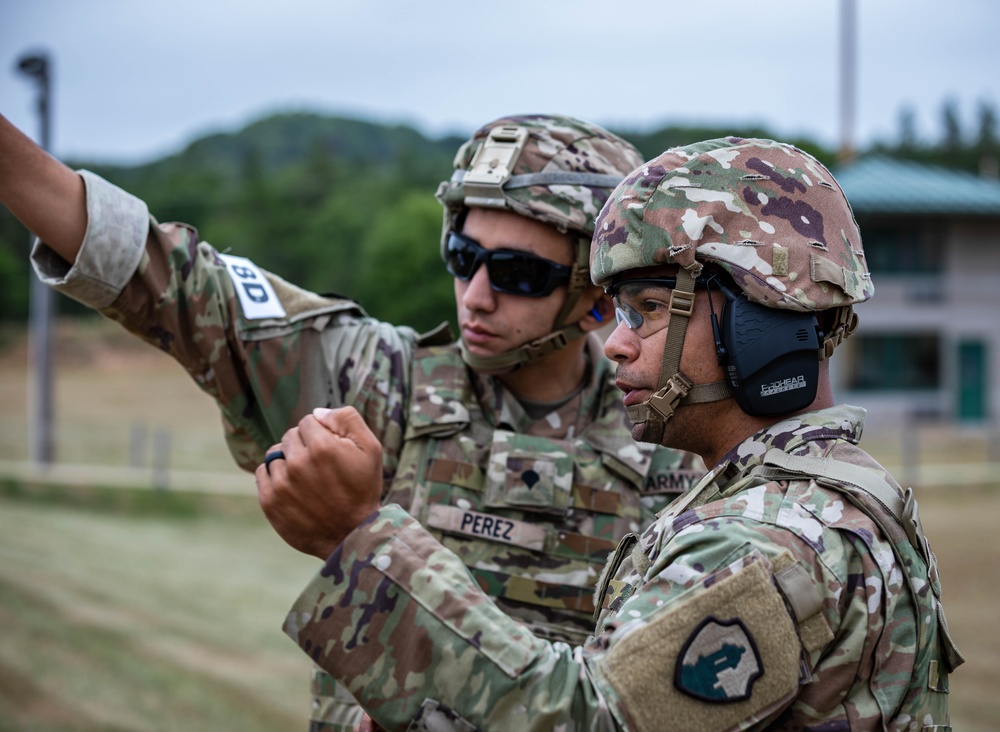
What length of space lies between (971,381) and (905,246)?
425 cm

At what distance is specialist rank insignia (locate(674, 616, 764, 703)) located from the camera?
1.58m

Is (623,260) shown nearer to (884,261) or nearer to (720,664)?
(720,664)

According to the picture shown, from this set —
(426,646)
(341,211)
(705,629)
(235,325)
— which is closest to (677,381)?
(705,629)

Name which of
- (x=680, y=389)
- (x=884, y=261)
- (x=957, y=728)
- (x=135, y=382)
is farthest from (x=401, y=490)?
(x=135, y=382)

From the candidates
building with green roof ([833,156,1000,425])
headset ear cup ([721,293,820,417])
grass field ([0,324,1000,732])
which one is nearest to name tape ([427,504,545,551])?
headset ear cup ([721,293,820,417])

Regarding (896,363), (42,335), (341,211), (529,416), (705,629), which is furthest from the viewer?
(341,211)

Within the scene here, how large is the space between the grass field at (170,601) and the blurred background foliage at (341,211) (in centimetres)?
1092

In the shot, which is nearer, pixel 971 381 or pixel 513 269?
pixel 513 269

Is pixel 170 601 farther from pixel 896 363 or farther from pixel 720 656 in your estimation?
pixel 896 363

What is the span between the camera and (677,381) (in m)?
1.95

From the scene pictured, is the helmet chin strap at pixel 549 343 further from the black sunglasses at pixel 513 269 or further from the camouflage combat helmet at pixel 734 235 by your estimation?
the camouflage combat helmet at pixel 734 235

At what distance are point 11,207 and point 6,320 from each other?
157 feet

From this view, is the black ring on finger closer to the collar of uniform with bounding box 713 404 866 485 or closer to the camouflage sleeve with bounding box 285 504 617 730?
the camouflage sleeve with bounding box 285 504 617 730

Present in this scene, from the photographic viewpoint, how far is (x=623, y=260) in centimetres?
198
